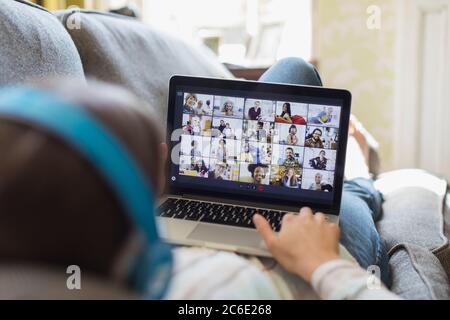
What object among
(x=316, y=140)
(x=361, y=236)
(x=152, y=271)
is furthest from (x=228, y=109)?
(x=152, y=271)

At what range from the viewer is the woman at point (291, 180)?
0.85 meters

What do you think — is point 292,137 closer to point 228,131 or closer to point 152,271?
point 228,131

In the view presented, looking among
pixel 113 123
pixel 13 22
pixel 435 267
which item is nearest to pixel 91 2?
pixel 13 22

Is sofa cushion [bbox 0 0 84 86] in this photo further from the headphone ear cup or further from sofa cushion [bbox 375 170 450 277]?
sofa cushion [bbox 375 170 450 277]

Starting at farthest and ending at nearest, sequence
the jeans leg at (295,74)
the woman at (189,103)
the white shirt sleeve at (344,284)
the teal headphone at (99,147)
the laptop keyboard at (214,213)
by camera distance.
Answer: the jeans leg at (295,74) → the woman at (189,103) → the laptop keyboard at (214,213) → the white shirt sleeve at (344,284) → the teal headphone at (99,147)

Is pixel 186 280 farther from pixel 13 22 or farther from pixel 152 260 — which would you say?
pixel 13 22

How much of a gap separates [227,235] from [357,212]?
13.8 inches

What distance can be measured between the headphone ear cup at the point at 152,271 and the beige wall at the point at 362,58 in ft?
7.24

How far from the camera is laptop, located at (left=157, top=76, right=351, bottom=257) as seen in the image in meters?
0.83

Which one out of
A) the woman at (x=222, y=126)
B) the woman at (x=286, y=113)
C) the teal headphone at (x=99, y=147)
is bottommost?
the woman at (x=222, y=126)

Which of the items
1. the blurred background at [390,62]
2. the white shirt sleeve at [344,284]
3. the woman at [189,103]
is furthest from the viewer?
the blurred background at [390,62]

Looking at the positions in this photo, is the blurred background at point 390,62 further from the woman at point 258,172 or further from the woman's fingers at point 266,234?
the woman's fingers at point 266,234

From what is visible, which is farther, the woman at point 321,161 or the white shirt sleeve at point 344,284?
the woman at point 321,161

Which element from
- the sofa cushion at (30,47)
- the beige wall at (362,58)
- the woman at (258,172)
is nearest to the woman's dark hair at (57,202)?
the sofa cushion at (30,47)
